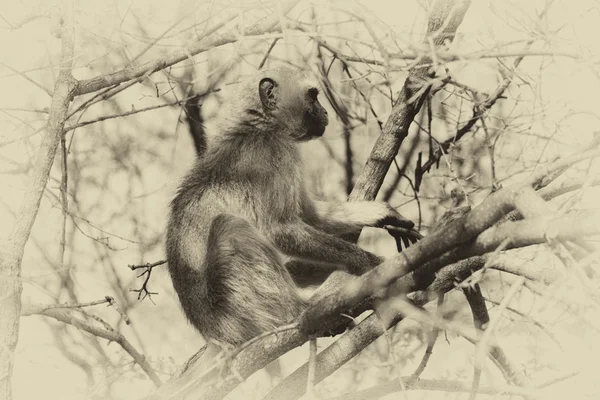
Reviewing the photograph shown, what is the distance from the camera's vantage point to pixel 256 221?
5.60 m

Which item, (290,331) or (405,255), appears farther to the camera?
(290,331)

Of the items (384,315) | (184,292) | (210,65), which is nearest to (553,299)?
(384,315)

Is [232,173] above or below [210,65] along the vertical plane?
below

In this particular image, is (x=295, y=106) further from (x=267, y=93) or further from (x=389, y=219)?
(x=389, y=219)

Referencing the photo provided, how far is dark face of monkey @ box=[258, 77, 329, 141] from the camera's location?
6.16m

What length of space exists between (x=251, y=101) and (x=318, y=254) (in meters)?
1.58

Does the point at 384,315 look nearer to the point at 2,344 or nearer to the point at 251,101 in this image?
the point at 2,344

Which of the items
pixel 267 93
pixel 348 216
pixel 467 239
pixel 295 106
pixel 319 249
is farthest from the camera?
pixel 295 106

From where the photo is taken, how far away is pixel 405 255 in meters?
3.49

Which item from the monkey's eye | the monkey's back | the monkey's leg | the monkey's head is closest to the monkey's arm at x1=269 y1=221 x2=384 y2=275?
the monkey's back

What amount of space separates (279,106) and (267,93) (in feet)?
0.51

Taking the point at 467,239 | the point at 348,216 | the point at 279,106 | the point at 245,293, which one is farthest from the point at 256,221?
the point at 467,239

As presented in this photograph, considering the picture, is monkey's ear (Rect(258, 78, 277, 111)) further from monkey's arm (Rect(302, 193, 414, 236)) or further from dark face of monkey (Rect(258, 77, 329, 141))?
monkey's arm (Rect(302, 193, 414, 236))

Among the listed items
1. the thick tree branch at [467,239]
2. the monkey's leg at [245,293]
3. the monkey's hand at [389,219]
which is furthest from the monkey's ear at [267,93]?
the thick tree branch at [467,239]
